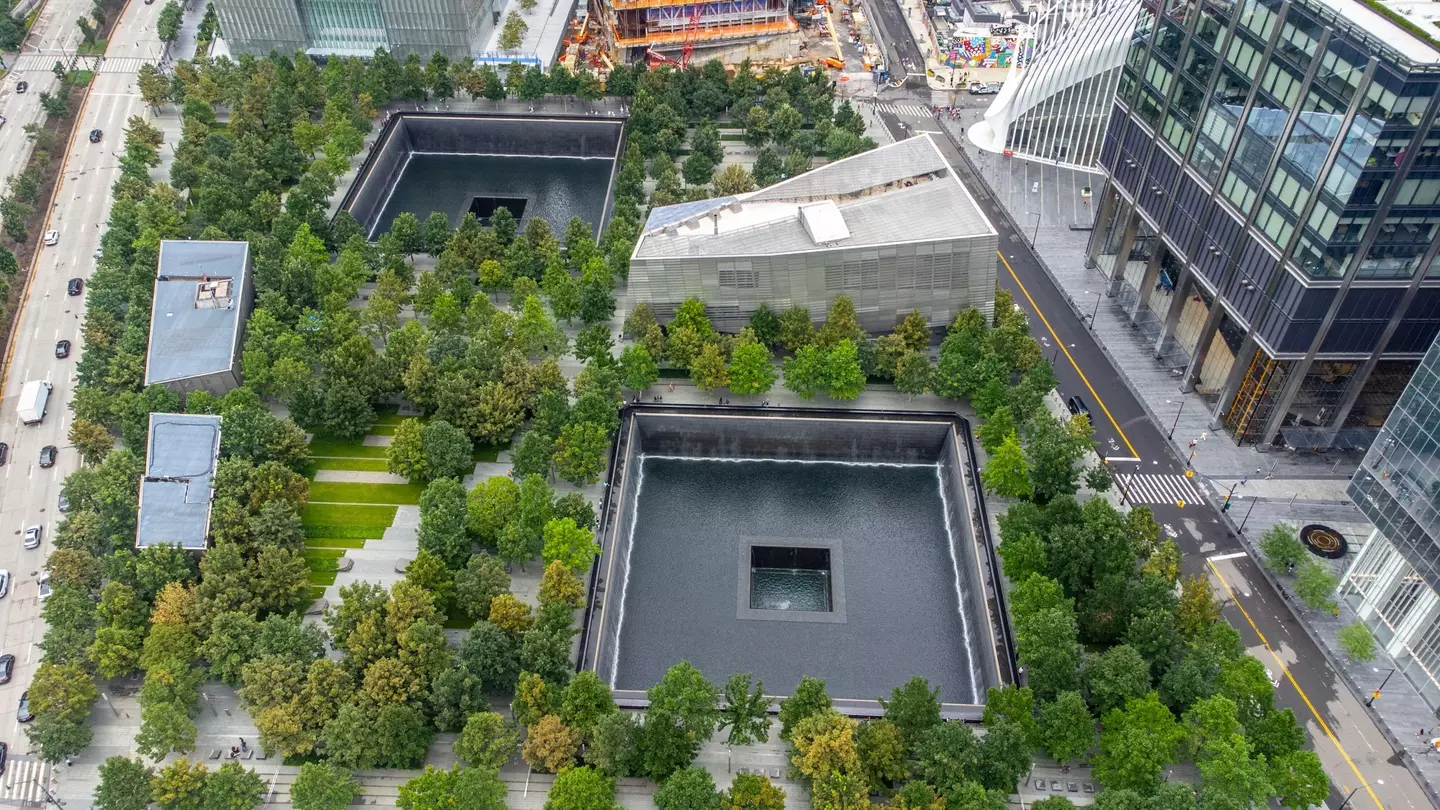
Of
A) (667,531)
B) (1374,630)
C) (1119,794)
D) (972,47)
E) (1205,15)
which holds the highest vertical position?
(1205,15)

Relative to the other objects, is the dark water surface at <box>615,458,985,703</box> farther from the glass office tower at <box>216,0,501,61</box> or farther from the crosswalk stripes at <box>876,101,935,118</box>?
the glass office tower at <box>216,0,501,61</box>

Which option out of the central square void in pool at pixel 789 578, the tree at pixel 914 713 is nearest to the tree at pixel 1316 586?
the tree at pixel 914 713

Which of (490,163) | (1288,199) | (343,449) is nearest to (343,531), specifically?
(343,449)

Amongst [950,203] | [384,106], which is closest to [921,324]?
[950,203]

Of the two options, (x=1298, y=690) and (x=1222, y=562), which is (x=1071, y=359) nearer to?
(x=1222, y=562)

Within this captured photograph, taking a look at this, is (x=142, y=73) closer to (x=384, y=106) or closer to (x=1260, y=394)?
(x=384, y=106)

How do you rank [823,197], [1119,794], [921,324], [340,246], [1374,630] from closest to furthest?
1. [1119,794]
2. [1374,630]
3. [921,324]
4. [823,197]
5. [340,246]
